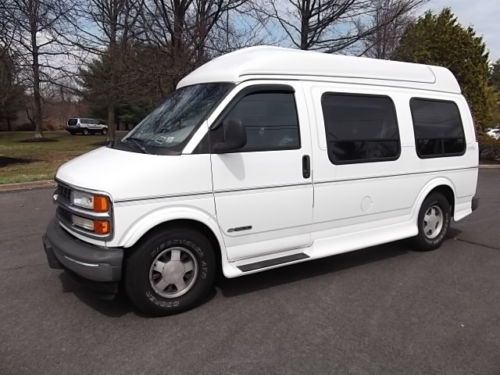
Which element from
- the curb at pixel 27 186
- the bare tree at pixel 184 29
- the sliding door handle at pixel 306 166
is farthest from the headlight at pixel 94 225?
the bare tree at pixel 184 29

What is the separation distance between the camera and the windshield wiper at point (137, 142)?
159 inches

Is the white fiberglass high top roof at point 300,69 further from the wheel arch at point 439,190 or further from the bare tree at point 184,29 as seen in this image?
the bare tree at point 184,29

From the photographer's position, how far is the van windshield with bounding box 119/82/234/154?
3984 mm

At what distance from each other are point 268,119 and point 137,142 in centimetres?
129

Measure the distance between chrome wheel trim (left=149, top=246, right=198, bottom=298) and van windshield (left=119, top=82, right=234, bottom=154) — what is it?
886 millimetres

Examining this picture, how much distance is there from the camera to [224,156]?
3988 millimetres

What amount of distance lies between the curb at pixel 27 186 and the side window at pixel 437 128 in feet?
28.7

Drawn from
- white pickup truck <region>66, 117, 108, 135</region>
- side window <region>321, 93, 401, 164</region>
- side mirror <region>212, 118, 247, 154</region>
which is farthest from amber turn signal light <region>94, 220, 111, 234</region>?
white pickup truck <region>66, 117, 108, 135</region>

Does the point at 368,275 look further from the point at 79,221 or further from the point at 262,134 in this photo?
the point at 79,221

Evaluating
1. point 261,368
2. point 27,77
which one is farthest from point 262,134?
point 27,77

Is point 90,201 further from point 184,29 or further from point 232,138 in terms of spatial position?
point 184,29

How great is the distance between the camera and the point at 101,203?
3.57m

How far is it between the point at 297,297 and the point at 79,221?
6.90 feet

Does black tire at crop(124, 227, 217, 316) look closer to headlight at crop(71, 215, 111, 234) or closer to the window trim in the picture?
headlight at crop(71, 215, 111, 234)
